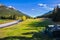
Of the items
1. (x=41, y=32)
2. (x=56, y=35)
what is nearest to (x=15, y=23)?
(x=41, y=32)

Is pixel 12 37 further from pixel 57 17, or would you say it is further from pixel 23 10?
pixel 57 17

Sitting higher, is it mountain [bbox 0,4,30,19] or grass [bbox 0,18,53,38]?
mountain [bbox 0,4,30,19]

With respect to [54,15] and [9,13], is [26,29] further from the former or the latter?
[54,15]

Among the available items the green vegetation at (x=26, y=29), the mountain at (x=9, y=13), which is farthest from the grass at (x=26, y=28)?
the mountain at (x=9, y=13)

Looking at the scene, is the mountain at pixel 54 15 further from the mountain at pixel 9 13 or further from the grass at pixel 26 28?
the mountain at pixel 9 13

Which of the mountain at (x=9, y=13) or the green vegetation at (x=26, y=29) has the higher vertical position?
the mountain at (x=9, y=13)

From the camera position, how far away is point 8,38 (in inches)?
139

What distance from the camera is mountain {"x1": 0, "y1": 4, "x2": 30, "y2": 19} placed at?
3.63m

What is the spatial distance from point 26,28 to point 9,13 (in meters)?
0.42

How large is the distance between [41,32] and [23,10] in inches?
20.9

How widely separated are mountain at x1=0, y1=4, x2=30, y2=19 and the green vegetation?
171 mm

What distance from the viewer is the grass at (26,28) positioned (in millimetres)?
3559

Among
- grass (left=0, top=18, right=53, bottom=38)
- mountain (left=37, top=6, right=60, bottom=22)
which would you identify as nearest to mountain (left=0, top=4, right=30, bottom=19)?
grass (left=0, top=18, right=53, bottom=38)

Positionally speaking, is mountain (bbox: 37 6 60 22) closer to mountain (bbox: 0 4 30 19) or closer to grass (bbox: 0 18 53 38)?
grass (bbox: 0 18 53 38)
